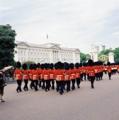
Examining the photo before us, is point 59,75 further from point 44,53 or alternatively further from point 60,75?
point 44,53

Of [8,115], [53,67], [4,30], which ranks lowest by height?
[8,115]

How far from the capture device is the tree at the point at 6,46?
45500mm

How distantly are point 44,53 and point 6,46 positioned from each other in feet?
279

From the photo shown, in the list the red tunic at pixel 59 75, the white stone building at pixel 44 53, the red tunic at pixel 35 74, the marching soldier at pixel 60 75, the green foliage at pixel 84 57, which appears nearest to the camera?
the marching soldier at pixel 60 75

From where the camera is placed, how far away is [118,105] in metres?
11.9

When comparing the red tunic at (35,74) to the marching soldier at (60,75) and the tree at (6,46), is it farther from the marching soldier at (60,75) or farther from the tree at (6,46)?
the tree at (6,46)

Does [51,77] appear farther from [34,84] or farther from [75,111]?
[75,111]

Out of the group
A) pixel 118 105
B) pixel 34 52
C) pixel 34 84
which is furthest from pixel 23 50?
pixel 118 105

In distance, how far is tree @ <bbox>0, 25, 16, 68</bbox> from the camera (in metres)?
45.5

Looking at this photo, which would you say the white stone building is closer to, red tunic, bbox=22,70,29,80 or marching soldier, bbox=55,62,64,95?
red tunic, bbox=22,70,29,80

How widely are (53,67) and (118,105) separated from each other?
8297 millimetres

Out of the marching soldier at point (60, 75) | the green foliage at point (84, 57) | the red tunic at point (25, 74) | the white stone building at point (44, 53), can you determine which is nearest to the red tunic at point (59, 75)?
the marching soldier at point (60, 75)

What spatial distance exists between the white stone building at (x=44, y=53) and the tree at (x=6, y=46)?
205 feet

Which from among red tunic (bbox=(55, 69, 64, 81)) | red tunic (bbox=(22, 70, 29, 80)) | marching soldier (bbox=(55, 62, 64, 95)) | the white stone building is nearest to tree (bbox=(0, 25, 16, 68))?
red tunic (bbox=(22, 70, 29, 80))
